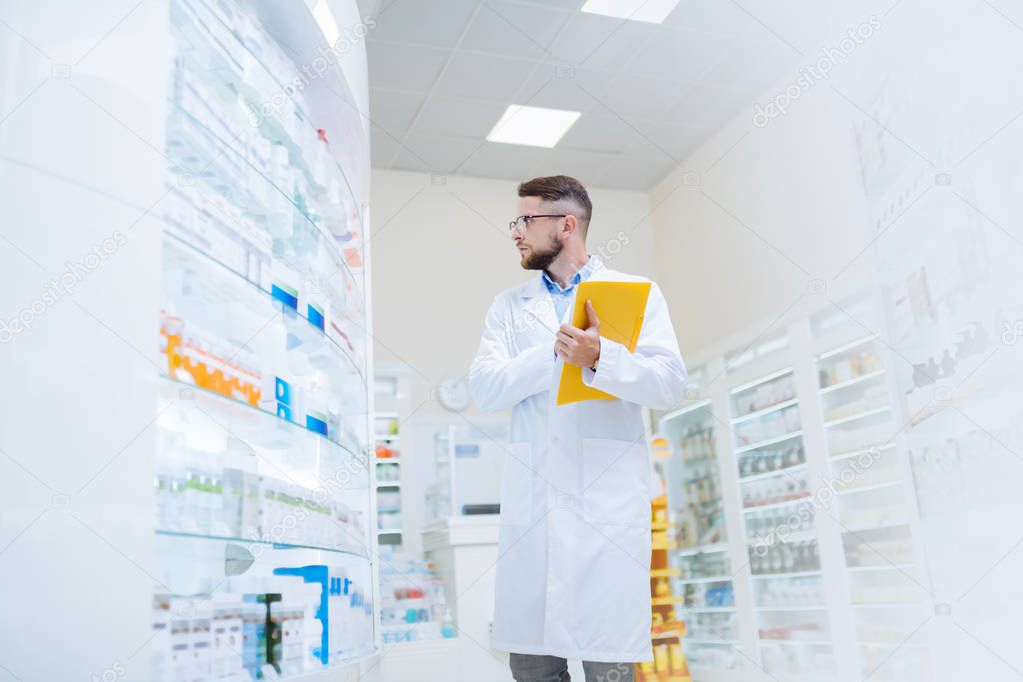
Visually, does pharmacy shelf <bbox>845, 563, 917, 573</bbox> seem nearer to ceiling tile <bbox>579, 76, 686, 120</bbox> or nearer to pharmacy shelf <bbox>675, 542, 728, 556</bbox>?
pharmacy shelf <bbox>675, 542, 728, 556</bbox>

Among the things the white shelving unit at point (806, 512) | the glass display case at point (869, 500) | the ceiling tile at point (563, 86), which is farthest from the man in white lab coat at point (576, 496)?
the ceiling tile at point (563, 86)

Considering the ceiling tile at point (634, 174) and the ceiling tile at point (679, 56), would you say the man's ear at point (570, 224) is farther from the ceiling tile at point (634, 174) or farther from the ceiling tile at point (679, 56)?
the ceiling tile at point (634, 174)

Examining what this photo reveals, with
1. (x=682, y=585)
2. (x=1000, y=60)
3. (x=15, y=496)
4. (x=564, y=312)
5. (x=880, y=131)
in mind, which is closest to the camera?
(x=15, y=496)

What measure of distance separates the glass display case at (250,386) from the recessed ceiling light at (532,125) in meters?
4.11

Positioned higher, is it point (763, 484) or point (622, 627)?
point (763, 484)

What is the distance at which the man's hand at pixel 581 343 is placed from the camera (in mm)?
1946

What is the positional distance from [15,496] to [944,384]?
2.73m

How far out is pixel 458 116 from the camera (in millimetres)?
6676

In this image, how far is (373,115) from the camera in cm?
659

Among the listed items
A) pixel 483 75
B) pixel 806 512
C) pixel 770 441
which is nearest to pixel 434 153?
pixel 483 75

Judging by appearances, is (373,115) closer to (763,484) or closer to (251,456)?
(763,484)

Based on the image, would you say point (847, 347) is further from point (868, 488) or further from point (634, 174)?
point (634, 174)

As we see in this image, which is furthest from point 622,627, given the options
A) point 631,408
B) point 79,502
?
→ point 79,502

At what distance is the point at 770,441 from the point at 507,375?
4.51 meters
